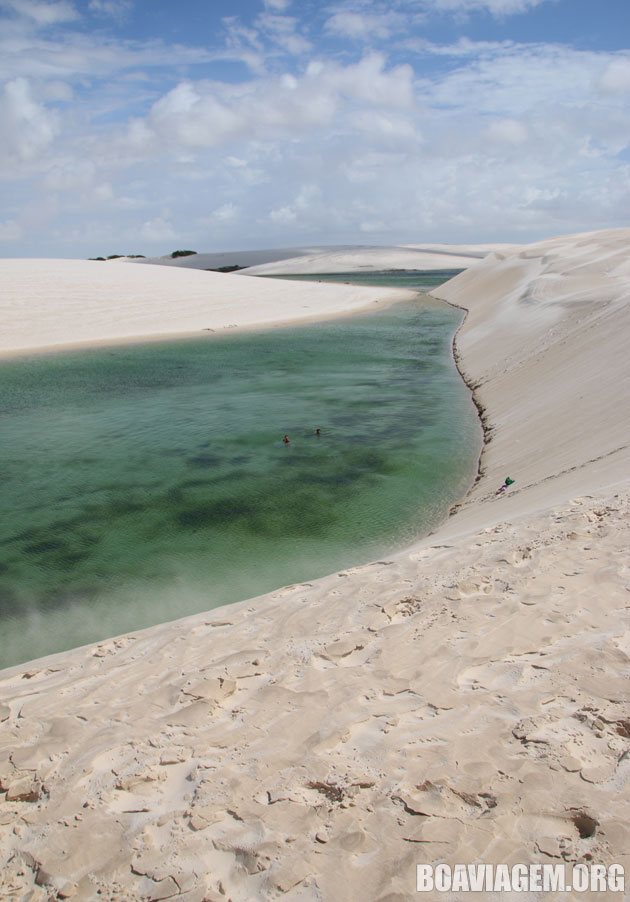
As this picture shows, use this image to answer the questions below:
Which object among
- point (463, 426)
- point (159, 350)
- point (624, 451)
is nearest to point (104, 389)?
point (159, 350)

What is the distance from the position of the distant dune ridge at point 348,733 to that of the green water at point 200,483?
1.54m

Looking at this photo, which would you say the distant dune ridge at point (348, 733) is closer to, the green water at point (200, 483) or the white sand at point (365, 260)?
the green water at point (200, 483)

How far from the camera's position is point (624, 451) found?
7848mm

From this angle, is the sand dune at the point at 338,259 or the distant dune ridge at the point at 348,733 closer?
the distant dune ridge at the point at 348,733

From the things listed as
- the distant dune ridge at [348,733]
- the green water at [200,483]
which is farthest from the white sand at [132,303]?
the distant dune ridge at [348,733]

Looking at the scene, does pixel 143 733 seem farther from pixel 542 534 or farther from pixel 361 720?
pixel 542 534

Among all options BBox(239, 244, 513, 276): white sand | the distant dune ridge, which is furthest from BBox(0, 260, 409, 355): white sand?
BBox(239, 244, 513, 276): white sand

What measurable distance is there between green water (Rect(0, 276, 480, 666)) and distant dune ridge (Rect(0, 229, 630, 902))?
1.54m

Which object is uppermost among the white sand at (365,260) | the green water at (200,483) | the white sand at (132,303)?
the white sand at (365,260)

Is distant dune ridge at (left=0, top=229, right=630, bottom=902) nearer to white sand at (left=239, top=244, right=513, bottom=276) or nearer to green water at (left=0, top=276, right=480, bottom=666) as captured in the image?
green water at (left=0, top=276, right=480, bottom=666)

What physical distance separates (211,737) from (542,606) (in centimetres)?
228

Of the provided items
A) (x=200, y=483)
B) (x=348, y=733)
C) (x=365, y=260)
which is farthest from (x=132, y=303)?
(x=365, y=260)

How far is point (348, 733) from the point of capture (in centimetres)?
324

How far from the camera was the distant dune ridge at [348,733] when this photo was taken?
101 inches
